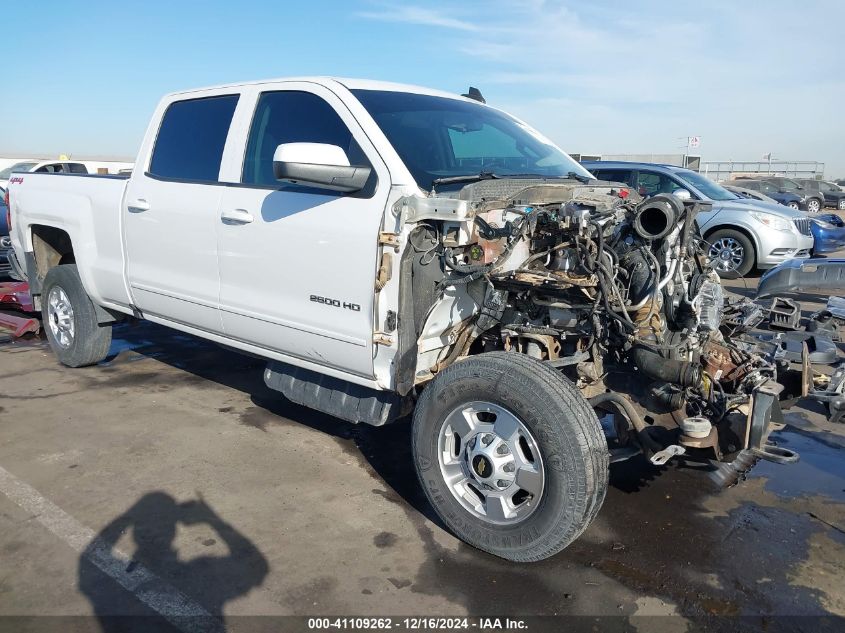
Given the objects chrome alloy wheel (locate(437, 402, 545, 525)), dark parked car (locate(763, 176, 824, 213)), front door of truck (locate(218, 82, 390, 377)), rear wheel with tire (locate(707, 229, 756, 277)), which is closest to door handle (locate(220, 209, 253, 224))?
front door of truck (locate(218, 82, 390, 377))

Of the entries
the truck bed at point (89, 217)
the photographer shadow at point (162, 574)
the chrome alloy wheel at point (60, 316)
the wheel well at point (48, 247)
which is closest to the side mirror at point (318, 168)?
the photographer shadow at point (162, 574)

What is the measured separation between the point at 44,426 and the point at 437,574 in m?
3.09

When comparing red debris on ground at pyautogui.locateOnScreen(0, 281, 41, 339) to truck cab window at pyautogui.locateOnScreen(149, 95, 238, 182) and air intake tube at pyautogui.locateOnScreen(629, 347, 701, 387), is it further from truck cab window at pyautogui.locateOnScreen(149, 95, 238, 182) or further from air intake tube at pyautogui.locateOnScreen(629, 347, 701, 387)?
air intake tube at pyautogui.locateOnScreen(629, 347, 701, 387)

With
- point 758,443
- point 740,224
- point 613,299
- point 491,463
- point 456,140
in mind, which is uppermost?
point 456,140

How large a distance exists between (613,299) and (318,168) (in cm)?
148

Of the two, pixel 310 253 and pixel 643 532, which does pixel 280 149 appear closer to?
pixel 310 253

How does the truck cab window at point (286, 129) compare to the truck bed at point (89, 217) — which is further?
the truck bed at point (89, 217)

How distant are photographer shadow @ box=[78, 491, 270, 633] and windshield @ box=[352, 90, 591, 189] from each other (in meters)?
1.97

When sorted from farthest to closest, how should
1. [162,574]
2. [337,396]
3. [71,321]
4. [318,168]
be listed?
[71,321] < [337,396] < [318,168] < [162,574]

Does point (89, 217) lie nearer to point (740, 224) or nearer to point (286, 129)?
point (286, 129)

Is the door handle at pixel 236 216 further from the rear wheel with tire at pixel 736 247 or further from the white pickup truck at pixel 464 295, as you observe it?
the rear wheel with tire at pixel 736 247

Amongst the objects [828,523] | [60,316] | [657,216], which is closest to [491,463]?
[657,216]

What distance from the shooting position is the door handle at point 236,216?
13.0 feet

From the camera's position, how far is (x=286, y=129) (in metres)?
4.06
